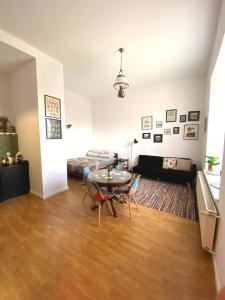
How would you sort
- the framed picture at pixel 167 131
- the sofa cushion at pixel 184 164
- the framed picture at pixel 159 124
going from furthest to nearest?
the framed picture at pixel 159 124
the framed picture at pixel 167 131
the sofa cushion at pixel 184 164

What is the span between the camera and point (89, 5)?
191 centimetres

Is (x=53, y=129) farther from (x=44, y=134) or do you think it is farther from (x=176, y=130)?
(x=176, y=130)

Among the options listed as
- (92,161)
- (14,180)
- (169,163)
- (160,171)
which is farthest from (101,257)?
(169,163)

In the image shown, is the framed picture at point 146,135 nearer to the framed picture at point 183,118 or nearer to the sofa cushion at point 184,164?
the framed picture at point 183,118

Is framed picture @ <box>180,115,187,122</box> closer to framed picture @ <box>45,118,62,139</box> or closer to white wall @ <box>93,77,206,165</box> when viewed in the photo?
white wall @ <box>93,77,206,165</box>

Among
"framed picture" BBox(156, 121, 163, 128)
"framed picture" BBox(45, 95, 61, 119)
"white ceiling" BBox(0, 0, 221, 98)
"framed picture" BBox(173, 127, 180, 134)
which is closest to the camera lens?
"white ceiling" BBox(0, 0, 221, 98)

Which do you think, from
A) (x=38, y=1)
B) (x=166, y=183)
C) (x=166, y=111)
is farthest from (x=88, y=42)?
(x=166, y=183)

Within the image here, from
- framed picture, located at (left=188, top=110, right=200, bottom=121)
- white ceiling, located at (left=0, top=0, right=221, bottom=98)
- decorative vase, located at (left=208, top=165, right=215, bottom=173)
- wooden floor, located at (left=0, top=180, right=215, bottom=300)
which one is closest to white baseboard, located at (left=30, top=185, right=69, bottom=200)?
wooden floor, located at (left=0, top=180, right=215, bottom=300)

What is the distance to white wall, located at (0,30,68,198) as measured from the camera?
9.89 ft

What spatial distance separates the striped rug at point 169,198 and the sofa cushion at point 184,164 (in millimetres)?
548

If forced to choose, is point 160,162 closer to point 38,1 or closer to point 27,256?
point 27,256

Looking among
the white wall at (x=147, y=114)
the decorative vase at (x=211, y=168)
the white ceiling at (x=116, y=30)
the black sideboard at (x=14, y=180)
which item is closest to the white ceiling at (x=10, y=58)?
the white ceiling at (x=116, y=30)

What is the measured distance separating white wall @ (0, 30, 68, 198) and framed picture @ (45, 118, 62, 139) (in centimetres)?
10

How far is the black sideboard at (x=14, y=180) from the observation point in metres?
3.09
